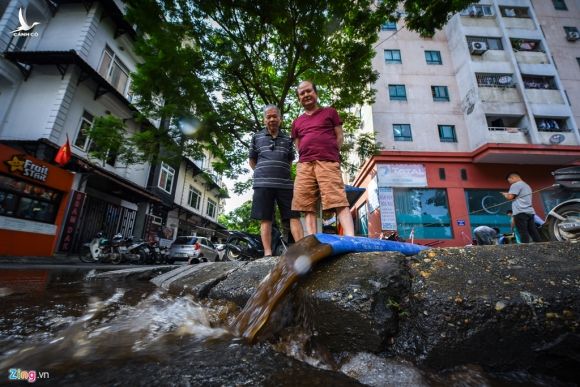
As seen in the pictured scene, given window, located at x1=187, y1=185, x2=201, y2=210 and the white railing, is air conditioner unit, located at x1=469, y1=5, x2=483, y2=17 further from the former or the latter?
window, located at x1=187, y1=185, x2=201, y2=210

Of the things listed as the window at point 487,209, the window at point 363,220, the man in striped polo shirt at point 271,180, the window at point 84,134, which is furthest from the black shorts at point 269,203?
the window at point 487,209

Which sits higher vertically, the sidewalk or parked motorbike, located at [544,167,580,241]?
parked motorbike, located at [544,167,580,241]

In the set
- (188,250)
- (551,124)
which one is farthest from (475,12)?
(188,250)

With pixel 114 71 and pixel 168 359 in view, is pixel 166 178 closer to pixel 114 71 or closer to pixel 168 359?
pixel 114 71

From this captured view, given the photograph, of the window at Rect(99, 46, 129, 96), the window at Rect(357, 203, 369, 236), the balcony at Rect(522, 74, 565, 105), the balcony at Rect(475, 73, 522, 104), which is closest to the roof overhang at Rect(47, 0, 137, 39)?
the window at Rect(99, 46, 129, 96)

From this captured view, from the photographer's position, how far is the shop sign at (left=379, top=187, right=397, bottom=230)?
11359mm

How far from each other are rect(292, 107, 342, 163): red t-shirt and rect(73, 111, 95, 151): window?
35.4ft

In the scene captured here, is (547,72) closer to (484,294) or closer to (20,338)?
(484,294)

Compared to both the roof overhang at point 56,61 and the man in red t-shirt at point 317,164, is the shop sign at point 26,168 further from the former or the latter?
the man in red t-shirt at point 317,164

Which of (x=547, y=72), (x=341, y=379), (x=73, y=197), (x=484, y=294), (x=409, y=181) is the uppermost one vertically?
(x=547, y=72)

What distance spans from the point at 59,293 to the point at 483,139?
15393 mm

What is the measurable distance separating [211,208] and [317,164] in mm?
22442

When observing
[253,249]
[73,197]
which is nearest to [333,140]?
[253,249]

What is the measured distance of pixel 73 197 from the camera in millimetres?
9336
